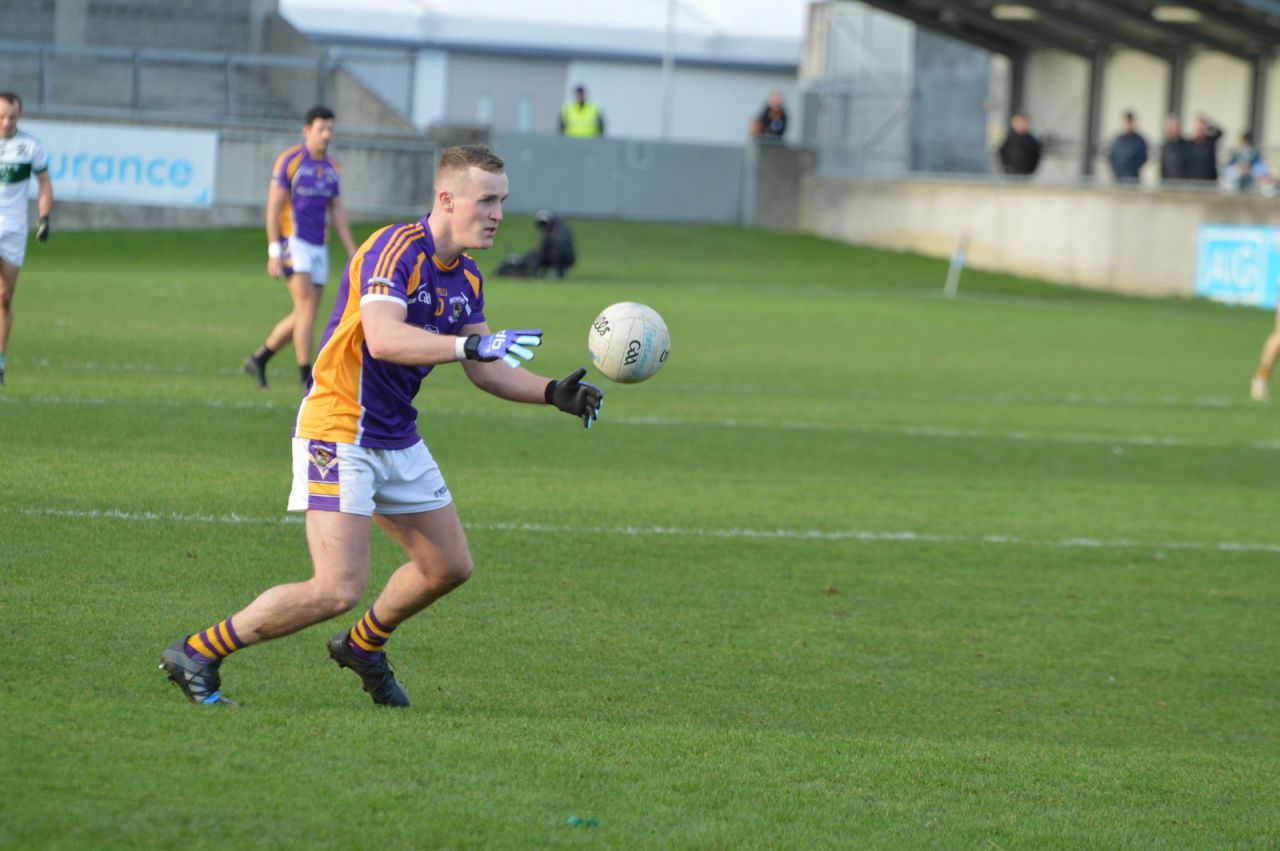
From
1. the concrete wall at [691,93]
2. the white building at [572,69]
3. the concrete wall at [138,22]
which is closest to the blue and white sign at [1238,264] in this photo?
the concrete wall at [138,22]

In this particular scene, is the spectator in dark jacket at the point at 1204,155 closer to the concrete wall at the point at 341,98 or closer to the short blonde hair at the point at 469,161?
the concrete wall at the point at 341,98

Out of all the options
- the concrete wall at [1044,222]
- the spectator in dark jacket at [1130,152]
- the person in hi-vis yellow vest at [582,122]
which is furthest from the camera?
the person in hi-vis yellow vest at [582,122]

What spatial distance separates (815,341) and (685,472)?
413 inches

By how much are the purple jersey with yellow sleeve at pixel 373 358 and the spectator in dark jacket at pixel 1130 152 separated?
1268 inches

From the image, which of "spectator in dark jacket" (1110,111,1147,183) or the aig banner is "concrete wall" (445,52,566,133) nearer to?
"spectator in dark jacket" (1110,111,1147,183)

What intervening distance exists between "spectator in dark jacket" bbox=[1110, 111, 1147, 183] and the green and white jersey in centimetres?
2629

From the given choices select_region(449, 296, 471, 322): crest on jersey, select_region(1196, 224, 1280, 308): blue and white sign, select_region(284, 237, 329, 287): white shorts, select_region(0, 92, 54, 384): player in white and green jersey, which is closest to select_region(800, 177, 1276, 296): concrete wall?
select_region(1196, 224, 1280, 308): blue and white sign

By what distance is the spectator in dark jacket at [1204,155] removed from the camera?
34.3m

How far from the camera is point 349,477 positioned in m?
5.96

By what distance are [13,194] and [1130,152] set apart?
87.8 ft

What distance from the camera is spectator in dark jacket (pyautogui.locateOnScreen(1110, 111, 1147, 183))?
118ft

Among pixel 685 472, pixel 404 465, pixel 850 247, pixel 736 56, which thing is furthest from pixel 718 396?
pixel 736 56

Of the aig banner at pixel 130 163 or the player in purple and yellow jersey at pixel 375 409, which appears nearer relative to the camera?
the player in purple and yellow jersey at pixel 375 409

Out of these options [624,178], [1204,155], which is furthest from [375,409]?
[624,178]
